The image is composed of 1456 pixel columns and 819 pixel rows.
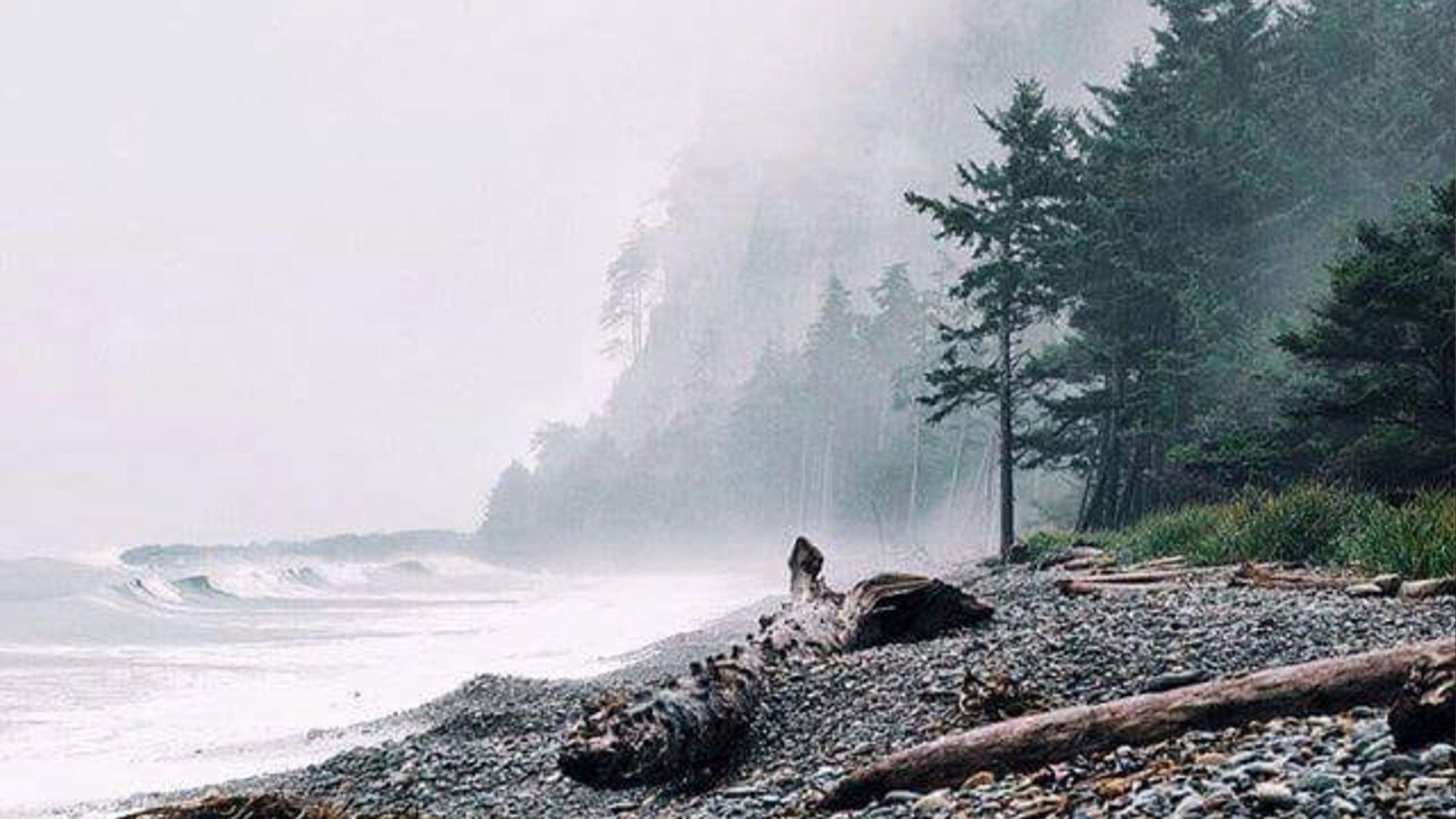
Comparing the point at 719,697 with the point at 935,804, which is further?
the point at 719,697

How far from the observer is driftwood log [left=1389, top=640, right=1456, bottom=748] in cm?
455

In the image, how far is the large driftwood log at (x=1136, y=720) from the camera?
238 inches

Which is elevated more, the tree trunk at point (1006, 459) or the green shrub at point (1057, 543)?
the tree trunk at point (1006, 459)

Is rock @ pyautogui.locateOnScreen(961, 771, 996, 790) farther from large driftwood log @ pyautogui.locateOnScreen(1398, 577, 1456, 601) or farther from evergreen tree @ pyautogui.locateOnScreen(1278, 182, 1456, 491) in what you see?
evergreen tree @ pyautogui.locateOnScreen(1278, 182, 1456, 491)

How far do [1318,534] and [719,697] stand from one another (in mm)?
12509

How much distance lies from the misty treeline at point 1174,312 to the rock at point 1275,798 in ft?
51.5

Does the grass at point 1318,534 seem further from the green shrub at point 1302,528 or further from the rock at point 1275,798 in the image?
the rock at point 1275,798

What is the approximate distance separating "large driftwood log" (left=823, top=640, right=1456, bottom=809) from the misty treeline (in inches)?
540

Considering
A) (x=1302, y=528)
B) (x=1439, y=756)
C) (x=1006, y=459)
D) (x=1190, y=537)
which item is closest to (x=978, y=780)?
(x=1439, y=756)

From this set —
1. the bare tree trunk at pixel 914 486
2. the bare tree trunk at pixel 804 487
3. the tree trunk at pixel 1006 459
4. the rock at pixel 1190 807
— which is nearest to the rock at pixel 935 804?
the rock at pixel 1190 807

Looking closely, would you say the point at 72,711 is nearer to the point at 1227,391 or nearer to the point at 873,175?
the point at 1227,391

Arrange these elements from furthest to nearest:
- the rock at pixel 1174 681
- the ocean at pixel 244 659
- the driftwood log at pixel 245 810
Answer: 1. the ocean at pixel 244 659
2. the rock at pixel 1174 681
3. the driftwood log at pixel 245 810

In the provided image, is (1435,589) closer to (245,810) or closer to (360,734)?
(245,810)

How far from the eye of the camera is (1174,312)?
33.1 m
